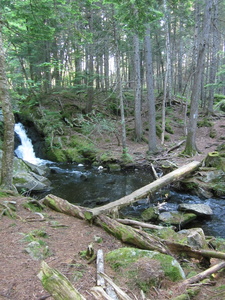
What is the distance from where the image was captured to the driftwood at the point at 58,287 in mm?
2275

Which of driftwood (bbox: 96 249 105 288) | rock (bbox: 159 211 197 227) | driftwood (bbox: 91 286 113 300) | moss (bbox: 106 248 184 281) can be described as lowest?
rock (bbox: 159 211 197 227)

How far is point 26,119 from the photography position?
1767 cm

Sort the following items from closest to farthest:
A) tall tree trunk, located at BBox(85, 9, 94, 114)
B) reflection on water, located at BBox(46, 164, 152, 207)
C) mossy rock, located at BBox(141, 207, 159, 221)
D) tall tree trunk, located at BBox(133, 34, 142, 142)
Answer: mossy rock, located at BBox(141, 207, 159, 221)
reflection on water, located at BBox(46, 164, 152, 207)
tall tree trunk, located at BBox(133, 34, 142, 142)
tall tree trunk, located at BBox(85, 9, 94, 114)

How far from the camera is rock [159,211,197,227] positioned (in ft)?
22.6

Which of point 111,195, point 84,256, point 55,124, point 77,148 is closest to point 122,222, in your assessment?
point 84,256

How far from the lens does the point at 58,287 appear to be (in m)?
2.35

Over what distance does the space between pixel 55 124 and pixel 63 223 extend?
1227 centimetres

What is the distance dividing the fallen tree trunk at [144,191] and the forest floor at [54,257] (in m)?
0.68

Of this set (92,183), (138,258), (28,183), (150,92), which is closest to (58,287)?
(138,258)

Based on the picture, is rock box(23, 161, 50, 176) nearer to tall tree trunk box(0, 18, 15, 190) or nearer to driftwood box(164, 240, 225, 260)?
tall tree trunk box(0, 18, 15, 190)

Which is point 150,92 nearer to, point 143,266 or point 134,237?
point 134,237

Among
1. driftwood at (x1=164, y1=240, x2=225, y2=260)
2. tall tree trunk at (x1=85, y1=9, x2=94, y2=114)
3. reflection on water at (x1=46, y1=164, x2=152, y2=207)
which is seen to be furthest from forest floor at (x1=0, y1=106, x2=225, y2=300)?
tall tree trunk at (x1=85, y1=9, x2=94, y2=114)

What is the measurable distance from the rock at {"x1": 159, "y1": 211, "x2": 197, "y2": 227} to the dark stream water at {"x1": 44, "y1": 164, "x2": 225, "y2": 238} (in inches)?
8.4

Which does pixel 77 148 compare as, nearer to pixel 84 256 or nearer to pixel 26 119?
pixel 26 119
